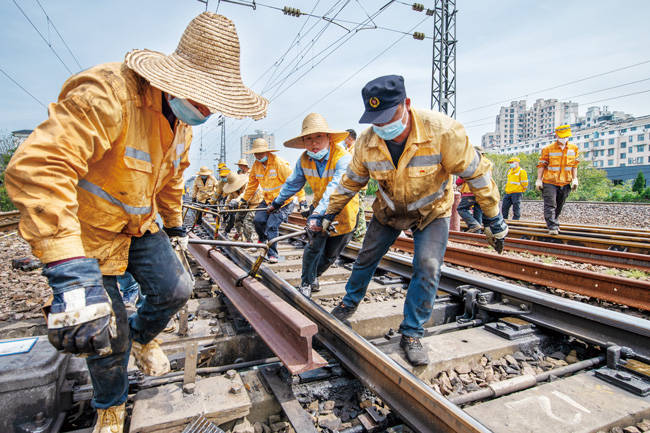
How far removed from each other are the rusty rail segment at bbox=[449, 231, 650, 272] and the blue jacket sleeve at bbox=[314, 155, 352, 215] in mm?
4289

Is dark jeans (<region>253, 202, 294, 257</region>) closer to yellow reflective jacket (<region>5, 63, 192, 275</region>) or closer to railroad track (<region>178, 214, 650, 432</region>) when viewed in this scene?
railroad track (<region>178, 214, 650, 432</region>)

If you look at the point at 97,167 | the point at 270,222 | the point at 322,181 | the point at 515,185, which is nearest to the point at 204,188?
the point at 270,222

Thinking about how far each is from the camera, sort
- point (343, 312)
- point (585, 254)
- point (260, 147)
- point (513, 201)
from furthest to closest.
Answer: point (513, 201)
point (260, 147)
point (585, 254)
point (343, 312)

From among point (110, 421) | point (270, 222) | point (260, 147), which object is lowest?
point (110, 421)

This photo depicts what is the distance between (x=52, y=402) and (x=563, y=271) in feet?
15.8

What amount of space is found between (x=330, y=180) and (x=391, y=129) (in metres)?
1.71

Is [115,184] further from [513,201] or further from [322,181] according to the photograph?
[513,201]

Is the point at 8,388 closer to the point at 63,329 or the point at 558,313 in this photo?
the point at 63,329

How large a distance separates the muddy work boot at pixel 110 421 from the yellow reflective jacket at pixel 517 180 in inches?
442

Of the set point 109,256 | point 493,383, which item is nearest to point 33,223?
point 109,256

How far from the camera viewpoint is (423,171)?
9.31 ft

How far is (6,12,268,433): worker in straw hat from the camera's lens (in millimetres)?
1398

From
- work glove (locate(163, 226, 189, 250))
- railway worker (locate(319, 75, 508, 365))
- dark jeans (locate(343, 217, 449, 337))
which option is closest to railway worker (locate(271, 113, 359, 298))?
railway worker (locate(319, 75, 508, 365))

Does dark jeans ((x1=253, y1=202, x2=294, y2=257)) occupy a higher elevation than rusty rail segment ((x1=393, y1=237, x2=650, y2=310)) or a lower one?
higher
